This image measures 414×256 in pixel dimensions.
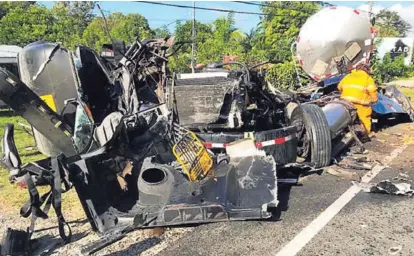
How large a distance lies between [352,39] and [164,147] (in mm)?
6132

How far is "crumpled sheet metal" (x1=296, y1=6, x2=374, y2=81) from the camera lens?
923 cm

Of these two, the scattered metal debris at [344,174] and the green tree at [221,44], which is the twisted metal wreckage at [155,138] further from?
the green tree at [221,44]

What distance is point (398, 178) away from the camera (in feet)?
17.3

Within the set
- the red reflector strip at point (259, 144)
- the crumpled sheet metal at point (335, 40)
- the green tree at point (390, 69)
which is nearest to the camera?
the red reflector strip at point (259, 144)

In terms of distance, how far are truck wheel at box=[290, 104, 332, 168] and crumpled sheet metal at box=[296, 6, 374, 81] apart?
12.6 ft

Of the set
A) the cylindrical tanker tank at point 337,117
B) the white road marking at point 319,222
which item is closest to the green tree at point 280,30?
the cylindrical tanker tank at point 337,117

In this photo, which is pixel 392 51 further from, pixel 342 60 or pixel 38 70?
pixel 38 70

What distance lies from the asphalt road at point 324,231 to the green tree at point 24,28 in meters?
19.1

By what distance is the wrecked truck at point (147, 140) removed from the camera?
3.71 meters

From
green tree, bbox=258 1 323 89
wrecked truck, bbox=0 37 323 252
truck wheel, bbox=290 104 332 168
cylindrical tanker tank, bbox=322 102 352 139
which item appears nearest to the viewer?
wrecked truck, bbox=0 37 323 252

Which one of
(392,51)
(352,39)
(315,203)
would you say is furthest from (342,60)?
(392,51)

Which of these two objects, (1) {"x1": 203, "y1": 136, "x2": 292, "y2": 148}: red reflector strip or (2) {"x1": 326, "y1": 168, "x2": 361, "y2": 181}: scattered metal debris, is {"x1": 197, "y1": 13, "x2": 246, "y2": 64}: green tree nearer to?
(2) {"x1": 326, "y1": 168, "x2": 361, "y2": 181}: scattered metal debris

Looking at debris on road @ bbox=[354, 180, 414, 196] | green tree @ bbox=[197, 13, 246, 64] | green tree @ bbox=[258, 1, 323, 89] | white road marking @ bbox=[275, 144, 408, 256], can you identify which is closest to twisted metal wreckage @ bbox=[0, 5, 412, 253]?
white road marking @ bbox=[275, 144, 408, 256]

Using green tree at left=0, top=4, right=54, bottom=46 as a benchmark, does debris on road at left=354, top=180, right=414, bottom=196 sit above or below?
below
